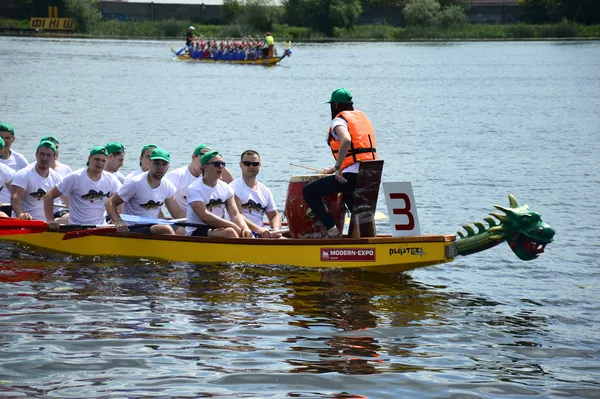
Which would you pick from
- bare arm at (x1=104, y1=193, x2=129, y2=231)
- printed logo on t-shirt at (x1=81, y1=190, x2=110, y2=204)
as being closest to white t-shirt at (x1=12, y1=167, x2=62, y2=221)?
printed logo on t-shirt at (x1=81, y1=190, x2=110, y2=204)

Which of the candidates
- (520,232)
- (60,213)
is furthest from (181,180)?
(520,232)

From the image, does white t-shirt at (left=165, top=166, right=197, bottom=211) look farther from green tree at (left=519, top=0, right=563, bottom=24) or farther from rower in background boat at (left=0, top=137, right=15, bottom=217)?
green tree at (left=519, top=0, right=563, bottom=24)

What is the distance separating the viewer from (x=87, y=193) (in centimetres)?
1347

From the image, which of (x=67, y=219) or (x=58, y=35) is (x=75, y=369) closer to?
(x=67, y=219)

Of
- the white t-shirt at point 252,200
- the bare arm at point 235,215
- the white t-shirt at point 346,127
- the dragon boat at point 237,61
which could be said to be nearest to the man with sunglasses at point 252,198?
the white t-shirt at point 252,200

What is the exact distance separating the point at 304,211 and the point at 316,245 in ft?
1.54

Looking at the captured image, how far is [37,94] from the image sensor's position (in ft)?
140

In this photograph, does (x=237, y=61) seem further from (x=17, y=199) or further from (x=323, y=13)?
(x=17, y=199)

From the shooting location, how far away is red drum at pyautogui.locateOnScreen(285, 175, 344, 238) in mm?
12312

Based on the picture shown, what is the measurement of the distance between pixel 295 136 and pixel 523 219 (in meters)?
20.7

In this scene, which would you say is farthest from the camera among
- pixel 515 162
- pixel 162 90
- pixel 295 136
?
pixel 162 90

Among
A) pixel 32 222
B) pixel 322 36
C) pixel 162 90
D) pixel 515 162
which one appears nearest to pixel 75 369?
pixel 32 222

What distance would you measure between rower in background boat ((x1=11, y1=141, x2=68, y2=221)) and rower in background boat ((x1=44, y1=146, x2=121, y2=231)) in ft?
1.83

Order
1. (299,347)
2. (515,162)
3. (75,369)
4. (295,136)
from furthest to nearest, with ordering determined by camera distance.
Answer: (295,136)
(515,162)
(299,347)
(75,369)
